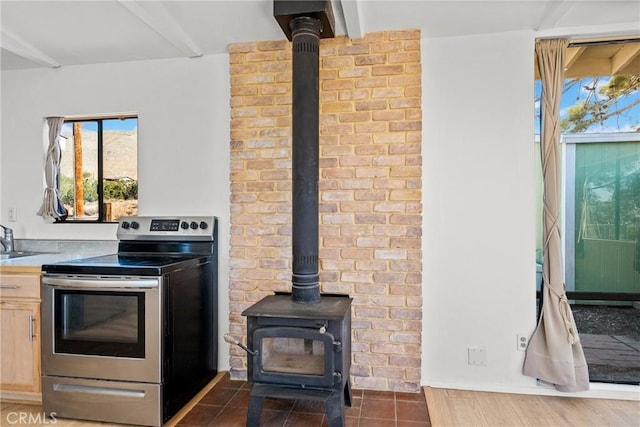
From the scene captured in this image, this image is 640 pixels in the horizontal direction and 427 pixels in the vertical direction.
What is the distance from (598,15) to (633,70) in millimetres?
491

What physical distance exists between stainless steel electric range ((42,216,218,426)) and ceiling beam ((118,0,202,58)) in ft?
4.64

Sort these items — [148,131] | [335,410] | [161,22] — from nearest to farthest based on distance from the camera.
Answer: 1. [335,410]
2. [161,22]
3. [148,131]

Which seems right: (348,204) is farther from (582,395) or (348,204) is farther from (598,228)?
(582,395)

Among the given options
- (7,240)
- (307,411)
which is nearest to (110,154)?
(7,240)

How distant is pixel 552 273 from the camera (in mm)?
2365

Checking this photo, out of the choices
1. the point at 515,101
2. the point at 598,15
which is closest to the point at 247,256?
the point at 515,101

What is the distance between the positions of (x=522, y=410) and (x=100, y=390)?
2373 mm

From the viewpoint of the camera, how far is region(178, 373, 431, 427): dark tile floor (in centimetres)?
209

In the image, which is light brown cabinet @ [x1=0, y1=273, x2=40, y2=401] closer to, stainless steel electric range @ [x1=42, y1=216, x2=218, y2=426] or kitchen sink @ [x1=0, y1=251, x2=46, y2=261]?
stainless steel electric range @ [x1=42, y1=216, x2=218, y2=426]

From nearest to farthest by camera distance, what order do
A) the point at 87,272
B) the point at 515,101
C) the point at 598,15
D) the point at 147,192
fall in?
the point at 87,272, the point at 598,15, the point at 515,101, the point at 147,192

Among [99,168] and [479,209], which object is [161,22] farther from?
[479,209]

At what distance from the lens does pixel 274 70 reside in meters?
2.62

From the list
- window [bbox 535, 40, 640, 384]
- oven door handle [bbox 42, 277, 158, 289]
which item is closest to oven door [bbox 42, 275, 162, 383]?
oven door handle [bbox 42, 277, 158, 289]

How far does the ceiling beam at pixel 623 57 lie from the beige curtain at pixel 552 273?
38cm
